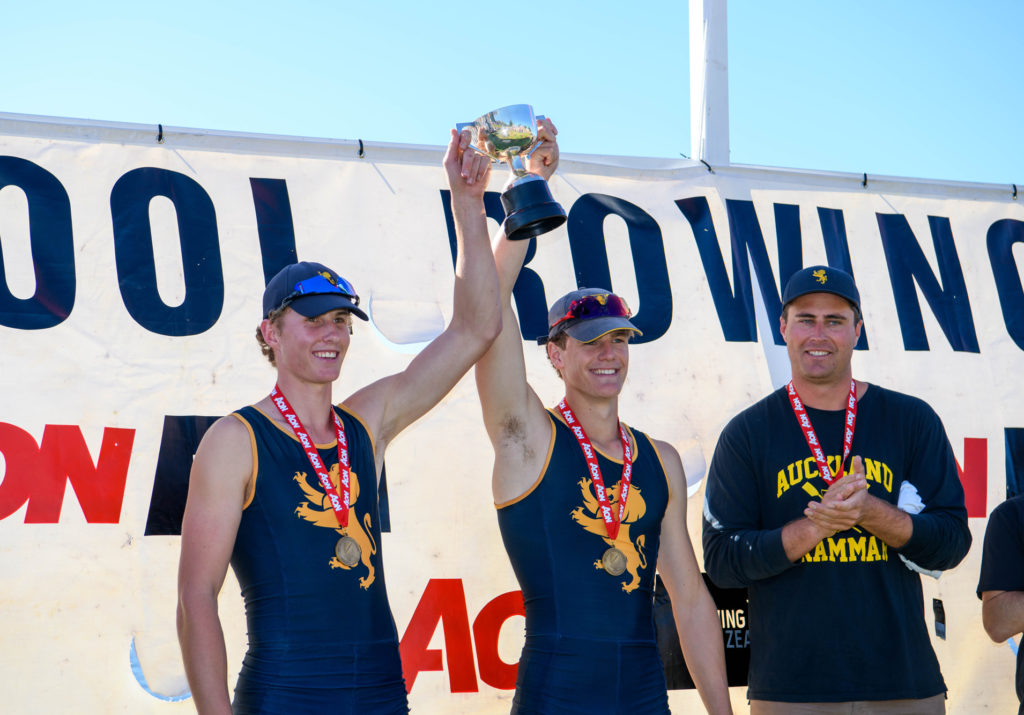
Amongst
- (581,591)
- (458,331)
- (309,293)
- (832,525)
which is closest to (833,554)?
(832,525)

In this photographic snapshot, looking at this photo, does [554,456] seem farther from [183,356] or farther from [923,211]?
[923,211]

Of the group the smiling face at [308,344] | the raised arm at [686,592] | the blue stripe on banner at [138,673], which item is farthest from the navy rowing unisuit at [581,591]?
the blue stripe on banner at [138,673]

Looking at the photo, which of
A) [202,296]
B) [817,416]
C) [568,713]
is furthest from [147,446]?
[817,416]

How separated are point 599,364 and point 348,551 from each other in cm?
93

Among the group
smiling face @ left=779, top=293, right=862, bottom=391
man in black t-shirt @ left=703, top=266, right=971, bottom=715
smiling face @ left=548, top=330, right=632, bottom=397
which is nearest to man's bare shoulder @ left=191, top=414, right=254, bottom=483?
smiling face @ left=548, top=330, right=632, bottom=397

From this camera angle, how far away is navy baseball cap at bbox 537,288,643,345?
2.84 m

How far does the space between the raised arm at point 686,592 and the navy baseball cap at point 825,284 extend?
68cm

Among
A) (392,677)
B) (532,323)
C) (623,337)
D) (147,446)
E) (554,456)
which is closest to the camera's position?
(392,677)

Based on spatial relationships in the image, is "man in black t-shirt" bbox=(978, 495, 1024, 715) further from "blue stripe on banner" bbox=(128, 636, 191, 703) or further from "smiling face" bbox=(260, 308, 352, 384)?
"blue stripe on banner" bbox=(128, 636, 191, 703)

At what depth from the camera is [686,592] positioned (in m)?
2.89

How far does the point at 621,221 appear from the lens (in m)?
3.92

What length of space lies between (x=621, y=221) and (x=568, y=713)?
2042 mm

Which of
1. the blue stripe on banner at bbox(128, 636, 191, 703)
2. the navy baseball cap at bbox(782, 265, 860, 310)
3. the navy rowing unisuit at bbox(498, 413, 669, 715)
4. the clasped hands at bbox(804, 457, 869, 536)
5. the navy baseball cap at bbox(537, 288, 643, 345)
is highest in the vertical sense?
the navy baseball cap at bbox(782, 265, 860, 310)

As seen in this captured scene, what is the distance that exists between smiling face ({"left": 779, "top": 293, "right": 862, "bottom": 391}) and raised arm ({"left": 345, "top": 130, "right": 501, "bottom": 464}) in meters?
1.00
